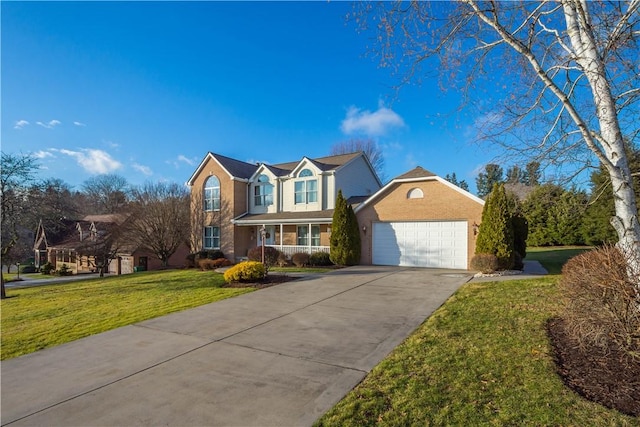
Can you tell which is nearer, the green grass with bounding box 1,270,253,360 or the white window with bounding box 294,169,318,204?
the green grass with bounding box 1,270,253,360

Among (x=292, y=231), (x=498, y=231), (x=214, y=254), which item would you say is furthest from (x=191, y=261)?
(x=498, y=231)

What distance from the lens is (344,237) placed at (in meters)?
17.6

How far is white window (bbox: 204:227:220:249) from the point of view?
80.5ft

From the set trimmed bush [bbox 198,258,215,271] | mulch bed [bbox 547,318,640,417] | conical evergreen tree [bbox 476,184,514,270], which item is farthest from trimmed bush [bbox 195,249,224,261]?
mulch bed [bbox 547,318,640,417]

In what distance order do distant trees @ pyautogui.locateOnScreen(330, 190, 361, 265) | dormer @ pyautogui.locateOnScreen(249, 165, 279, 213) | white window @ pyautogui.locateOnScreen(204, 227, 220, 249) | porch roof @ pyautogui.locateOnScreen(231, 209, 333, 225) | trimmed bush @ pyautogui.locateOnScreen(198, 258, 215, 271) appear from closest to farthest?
distant trees @ pyautogui.locateOnScreen(330, 190, 361, 265)
porch roof @ pyautogui.locateOnScreen(231, 209, 333, 225)
trimmed bush @ pyautogui.locateOnScreen(198, 258, 215, 271)
dormer @ pyautogui.locateOnScreen(249, 165, 279, 213)
white window @ pyautogui.locateOnScreen(204, 227, 220, 249)

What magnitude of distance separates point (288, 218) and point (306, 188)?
2.54 meters

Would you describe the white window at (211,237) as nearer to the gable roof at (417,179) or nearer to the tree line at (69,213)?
the tree line at (69,213)

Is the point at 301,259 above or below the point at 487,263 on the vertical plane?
below

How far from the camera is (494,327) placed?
6.13 metres

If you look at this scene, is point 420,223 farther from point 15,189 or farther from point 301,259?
point 15,189

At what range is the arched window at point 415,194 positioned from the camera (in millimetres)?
16844

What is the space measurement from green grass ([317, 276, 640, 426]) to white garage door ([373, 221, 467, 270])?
367 inches

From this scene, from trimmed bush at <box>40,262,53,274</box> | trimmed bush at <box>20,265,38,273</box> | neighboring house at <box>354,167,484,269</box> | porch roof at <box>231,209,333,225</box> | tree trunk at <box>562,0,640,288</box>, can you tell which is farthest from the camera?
trimmed bush at <box>20,265,38,273</box>

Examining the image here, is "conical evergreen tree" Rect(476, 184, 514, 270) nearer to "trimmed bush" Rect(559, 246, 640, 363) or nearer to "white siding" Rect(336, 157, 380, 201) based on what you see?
"trimmed bush" Rect(559, 246, 640, 363)
